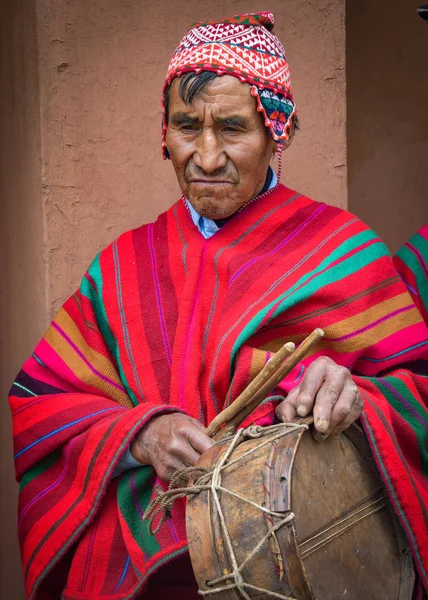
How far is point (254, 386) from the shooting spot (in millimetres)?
2283

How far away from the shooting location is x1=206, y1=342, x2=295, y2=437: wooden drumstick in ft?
7.25

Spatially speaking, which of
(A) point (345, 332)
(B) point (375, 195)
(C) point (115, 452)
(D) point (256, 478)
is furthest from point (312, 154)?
(D) point (256, 478)

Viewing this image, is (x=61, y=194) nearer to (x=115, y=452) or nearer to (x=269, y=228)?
(x=269, y=228)

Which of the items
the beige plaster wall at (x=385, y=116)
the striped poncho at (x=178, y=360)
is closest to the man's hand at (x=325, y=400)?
the striped poncho at (x=178, y=360)

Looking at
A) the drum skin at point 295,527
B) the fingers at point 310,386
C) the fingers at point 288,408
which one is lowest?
the drum skin at point 295,527

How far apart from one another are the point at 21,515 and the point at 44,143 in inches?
48.0

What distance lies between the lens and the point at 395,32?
13.3ft

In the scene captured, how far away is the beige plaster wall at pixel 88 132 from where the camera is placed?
3.33 meters

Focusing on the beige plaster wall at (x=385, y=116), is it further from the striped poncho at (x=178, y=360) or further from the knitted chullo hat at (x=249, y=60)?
the knitted chullo hat at (x=249, y=60)

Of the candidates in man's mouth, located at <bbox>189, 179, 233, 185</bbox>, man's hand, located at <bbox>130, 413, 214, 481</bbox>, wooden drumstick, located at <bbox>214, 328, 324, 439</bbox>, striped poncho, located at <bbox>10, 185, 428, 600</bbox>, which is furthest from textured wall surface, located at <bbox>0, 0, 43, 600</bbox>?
wooden drumstick, located at <bbox>214, 328, 324, 439</bbox>

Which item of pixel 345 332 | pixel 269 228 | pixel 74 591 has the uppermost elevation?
pixel 269 228

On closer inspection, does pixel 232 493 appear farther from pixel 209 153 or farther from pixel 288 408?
pixel 209 153

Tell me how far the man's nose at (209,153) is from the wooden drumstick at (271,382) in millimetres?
621

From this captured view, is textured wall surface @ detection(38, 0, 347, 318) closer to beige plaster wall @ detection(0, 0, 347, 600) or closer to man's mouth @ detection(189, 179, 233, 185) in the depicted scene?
beige plaster wall @ detection(0, 0, 347, 600)
